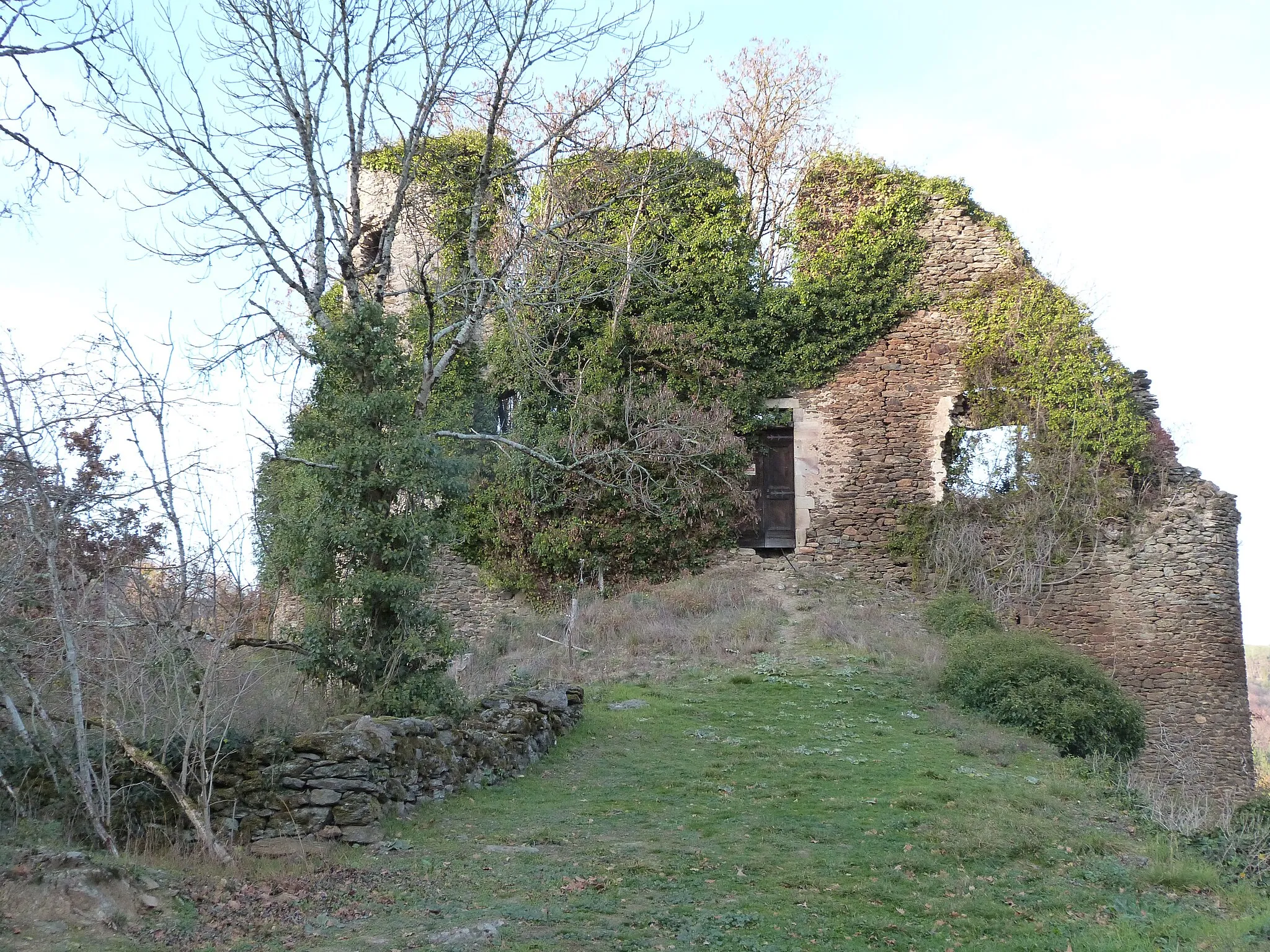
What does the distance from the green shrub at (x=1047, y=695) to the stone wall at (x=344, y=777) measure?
20.5ft

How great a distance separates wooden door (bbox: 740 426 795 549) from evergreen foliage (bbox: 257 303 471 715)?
35.0ft

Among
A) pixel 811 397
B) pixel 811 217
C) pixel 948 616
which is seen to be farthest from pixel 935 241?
pixel 948 616

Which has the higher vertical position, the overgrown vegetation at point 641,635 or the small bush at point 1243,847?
the overgrown vegetation at point 641,635

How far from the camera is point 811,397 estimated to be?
2138 centimetres

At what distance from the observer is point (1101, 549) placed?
65.0 feet

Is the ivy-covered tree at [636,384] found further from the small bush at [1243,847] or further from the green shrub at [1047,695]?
the small bush at [1243,847]

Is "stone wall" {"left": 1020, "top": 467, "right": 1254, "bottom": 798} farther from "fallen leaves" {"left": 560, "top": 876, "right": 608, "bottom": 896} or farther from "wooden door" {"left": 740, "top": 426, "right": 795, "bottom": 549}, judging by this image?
"fallen leaves" {"left": 560, "top": 876, "right": 608, "bottom": 896}

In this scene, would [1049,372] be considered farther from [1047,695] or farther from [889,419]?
[1047,695]

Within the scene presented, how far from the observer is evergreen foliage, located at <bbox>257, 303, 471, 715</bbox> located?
10.5 m

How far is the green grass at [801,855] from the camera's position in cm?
634

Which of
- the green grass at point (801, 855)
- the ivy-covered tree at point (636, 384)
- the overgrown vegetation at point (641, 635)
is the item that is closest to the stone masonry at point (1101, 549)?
the ivy-covered tree at point (636, 384)

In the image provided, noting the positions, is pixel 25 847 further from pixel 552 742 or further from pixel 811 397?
pixel 811 397

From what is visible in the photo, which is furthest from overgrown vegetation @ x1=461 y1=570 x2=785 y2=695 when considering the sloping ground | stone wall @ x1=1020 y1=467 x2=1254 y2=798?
stone wall @ x1=1020 y1=467 x2=1254 y2=798

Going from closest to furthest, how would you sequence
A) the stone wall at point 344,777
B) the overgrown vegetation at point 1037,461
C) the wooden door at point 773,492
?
the stone wall at point 344,777, the overgrown vegetation at point 1037,461, the wooden door at point 773,492
